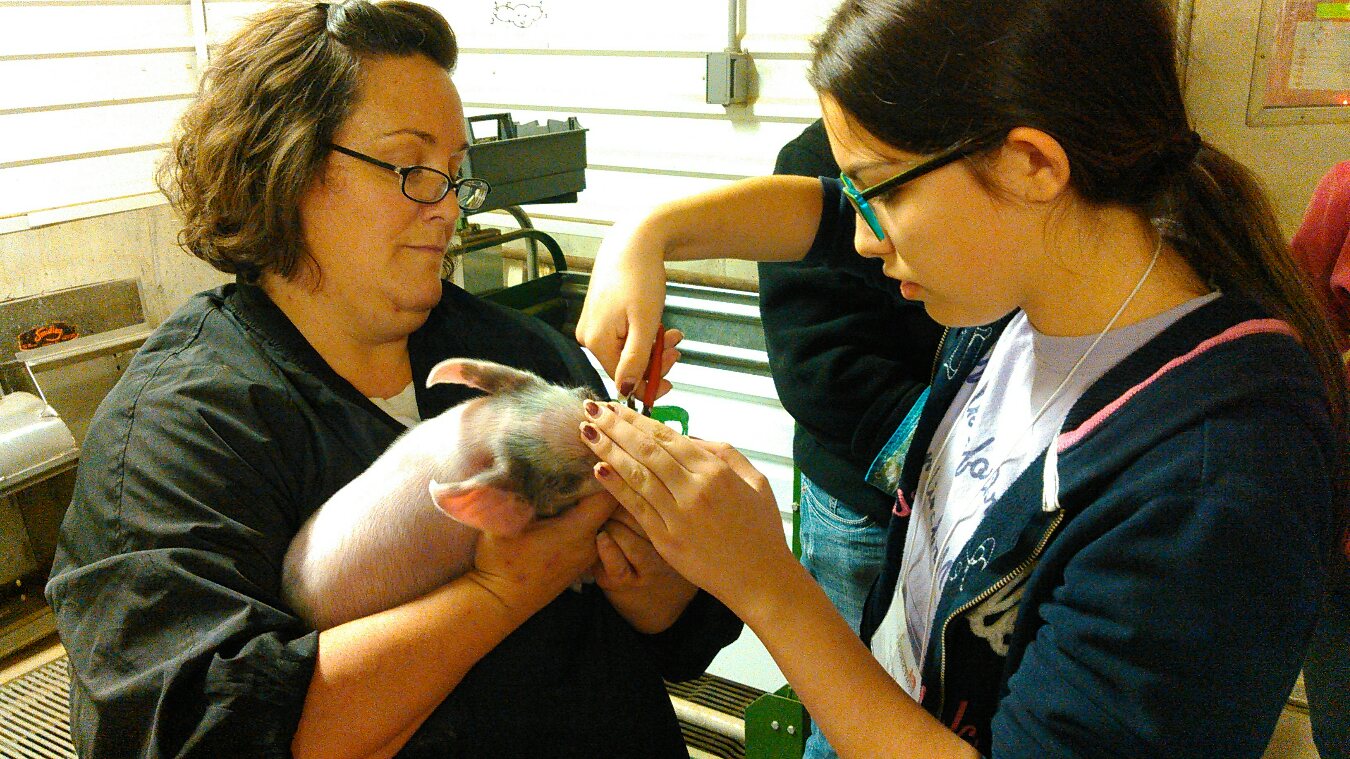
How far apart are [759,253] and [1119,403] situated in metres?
0.85

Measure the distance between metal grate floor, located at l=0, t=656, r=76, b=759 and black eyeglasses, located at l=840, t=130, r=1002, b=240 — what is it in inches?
110

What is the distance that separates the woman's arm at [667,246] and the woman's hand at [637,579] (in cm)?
23

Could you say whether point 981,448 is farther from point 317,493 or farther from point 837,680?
point 317,493

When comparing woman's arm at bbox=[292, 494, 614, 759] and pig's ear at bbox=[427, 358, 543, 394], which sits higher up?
pig's ear at bbox=[427, 358, 543, 394]

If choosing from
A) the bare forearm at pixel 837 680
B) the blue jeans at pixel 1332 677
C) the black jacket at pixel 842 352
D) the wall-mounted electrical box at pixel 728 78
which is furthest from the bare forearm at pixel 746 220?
the wall-mounted electrical box at pixel 728 78

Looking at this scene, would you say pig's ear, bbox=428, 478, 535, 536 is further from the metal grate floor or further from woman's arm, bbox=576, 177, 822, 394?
the metal grate floor

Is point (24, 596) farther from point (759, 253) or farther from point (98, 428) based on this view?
point (759, 253)

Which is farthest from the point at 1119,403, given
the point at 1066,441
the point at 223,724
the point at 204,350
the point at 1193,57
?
the point at 1193,57

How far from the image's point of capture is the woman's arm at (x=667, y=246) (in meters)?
1.51

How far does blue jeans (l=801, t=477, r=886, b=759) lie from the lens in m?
2.20

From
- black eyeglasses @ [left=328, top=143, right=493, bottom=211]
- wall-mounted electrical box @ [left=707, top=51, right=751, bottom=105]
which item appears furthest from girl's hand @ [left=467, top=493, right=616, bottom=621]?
wall-mounted electrical box @ [left=707, top=51, right=751, bottom=105]

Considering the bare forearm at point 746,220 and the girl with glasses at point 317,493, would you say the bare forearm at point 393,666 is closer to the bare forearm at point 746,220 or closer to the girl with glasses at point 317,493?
the girl with glasses at point 317,493

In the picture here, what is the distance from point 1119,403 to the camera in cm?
106

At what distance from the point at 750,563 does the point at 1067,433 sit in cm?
42
